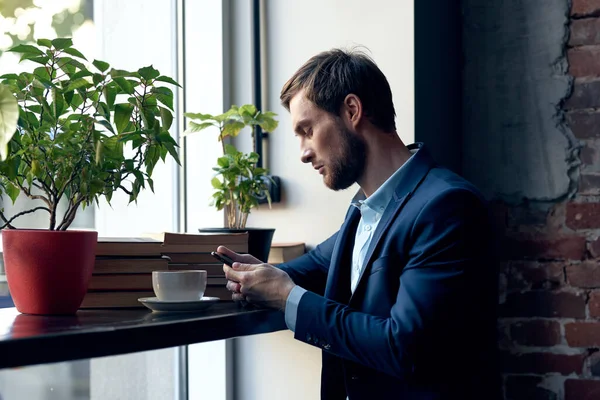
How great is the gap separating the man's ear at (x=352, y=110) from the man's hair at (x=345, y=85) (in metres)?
0.01

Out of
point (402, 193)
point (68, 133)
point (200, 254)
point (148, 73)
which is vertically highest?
point (148, 73)

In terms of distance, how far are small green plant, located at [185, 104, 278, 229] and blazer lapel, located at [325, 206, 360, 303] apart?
0.30 metres

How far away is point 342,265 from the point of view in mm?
1578

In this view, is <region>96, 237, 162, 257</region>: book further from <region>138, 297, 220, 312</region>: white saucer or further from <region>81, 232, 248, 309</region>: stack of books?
<region>138, 297, 220, 312</region>: white saucer

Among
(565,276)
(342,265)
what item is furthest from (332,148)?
(565,276)

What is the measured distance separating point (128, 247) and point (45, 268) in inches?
7.5

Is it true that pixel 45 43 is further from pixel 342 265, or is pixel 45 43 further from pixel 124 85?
pixel 342 265

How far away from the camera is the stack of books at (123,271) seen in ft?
4.58

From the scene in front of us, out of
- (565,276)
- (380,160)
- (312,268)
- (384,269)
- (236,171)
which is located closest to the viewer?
(384,269)

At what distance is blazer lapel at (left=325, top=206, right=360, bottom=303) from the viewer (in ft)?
5.11

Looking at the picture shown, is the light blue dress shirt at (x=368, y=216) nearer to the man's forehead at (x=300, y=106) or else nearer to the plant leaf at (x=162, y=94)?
the man's forehead at (x=300, y=106)

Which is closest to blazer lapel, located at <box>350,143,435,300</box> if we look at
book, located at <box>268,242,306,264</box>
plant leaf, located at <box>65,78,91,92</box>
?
book, located at <box>268,242,306,264</box>

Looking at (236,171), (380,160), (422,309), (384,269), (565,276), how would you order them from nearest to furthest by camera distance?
(422,309) → (384,269) → (380,160) → (236,171) → (565,276)

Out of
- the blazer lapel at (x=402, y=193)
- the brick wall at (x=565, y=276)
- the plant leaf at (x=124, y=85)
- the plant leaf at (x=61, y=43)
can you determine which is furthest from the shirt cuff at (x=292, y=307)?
the brick wall at (x=565, y=276)
